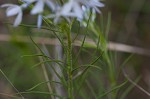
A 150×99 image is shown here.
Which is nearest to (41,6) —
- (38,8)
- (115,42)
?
(38,8)

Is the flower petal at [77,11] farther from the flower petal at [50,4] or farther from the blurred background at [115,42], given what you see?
the blurred background at [115,42]

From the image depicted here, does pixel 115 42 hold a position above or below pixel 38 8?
below

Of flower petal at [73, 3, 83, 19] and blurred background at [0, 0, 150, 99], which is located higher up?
flower petal at [73, 3, 83, 19]

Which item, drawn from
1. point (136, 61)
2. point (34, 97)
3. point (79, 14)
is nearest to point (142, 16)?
point (136, 61)

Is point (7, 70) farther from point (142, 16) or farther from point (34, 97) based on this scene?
point (142, 16)

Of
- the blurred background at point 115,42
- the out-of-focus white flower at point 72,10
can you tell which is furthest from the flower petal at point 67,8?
the blurred background at point 115,42

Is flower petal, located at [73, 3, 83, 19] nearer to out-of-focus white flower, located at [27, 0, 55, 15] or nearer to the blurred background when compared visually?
out-of-focus white flower, located at [27, 0, 55, 15]

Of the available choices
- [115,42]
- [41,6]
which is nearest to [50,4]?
[41,6]

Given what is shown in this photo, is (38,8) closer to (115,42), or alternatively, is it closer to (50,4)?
(50,4)

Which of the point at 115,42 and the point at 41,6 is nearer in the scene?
the point at 41,6


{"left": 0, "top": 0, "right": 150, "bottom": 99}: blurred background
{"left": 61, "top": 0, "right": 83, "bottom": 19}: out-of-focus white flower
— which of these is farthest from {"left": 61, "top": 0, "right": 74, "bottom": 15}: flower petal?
{"left": 0, "top": 0, "right": 150, "bottom": 99}: blurred background
